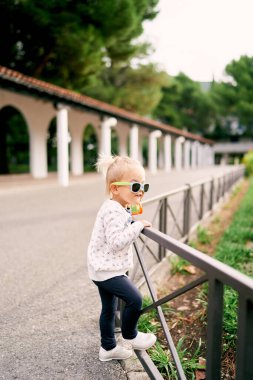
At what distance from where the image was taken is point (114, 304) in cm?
243

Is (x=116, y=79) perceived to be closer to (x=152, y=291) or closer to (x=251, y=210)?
(x=251, y=210)

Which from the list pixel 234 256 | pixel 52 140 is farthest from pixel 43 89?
pixel 52 140

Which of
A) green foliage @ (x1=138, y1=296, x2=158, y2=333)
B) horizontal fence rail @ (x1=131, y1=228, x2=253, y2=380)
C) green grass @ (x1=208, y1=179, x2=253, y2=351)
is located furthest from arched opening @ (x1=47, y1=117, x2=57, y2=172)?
horizontal fence rail @ (x1=131, y1=228, x2=253, y2=380)

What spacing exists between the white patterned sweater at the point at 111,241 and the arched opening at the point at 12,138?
18.4 meters

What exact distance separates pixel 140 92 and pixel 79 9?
487 inches

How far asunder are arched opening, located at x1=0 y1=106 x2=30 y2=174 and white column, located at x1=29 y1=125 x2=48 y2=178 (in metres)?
2.41

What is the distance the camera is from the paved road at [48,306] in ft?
7.75

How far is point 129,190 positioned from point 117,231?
10.5 inches

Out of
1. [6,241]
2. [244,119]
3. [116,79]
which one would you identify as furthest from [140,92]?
[244,119]

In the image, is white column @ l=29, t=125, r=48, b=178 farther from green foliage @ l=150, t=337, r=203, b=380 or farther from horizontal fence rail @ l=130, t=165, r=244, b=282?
green foliage @ l=150, t=337, r=203, b=380

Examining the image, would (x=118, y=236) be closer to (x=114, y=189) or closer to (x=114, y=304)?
(x=114, y=189)

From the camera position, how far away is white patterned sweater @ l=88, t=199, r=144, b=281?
7.17 feet

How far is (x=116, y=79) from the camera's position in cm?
2983

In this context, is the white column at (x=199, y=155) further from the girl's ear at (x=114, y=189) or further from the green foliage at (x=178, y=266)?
the girl's ear at (x=114, y=189)
